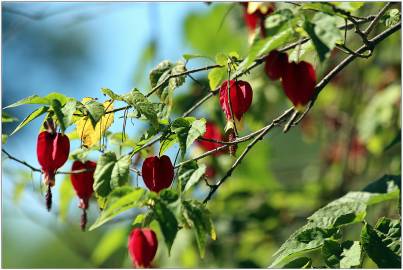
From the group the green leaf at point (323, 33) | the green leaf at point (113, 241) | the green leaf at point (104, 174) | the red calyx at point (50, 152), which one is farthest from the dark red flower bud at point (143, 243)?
the green leaf at point (113, 241)

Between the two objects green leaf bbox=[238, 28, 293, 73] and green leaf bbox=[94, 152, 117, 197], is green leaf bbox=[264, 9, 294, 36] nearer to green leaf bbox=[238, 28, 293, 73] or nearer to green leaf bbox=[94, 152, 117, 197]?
green leaf bbox=[238, 28, 293, 73]

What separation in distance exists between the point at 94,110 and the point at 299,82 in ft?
0.99

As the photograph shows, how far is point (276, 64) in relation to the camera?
1.14 meters

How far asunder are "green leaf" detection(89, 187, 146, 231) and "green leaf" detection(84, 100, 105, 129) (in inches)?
4.5

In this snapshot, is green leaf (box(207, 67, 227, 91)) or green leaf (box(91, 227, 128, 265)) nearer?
green leaf (box(207, 67, 227, 91))

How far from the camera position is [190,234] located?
8.79 ft

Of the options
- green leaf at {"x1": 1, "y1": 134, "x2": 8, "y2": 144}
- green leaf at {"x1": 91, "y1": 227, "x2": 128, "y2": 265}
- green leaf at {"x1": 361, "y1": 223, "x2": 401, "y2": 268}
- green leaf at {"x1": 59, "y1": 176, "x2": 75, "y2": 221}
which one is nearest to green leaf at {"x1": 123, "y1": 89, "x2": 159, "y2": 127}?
green leaf at {"x1": 1, "y1": 134, "x2": 8, "y2": 144}

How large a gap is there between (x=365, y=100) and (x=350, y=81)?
0.54 ft

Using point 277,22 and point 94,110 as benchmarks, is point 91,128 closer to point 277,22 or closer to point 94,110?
point 94,110

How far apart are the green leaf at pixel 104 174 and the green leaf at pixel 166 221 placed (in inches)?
4.8

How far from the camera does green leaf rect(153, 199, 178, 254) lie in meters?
1.06

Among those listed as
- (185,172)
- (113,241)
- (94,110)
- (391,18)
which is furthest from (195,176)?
(113,241)

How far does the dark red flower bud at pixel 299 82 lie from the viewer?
1.13 metres

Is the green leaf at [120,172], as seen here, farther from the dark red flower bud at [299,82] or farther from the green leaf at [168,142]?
the dark red flower bud at [299,82]
